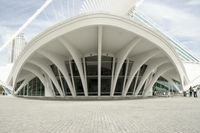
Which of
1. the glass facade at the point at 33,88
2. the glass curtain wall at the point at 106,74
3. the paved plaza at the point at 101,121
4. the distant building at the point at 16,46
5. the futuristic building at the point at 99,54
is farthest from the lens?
the distant building at the point at 16,46

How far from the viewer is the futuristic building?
82.9 ft

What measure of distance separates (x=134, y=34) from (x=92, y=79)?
8.99 meters

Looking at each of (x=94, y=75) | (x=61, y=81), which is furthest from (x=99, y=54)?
(x=61, y=81)

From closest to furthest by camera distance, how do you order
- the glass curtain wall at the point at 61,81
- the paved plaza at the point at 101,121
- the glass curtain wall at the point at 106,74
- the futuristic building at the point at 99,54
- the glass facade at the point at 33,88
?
the paved plaza at the point at 101,121, the futuristic building at the point at 99,54, the glass curtain wall at the point at 106,74, the glass curtain wall at the point at 61,81, the glass facade at the point at 33,88

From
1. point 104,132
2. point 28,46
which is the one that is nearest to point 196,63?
point 28,46

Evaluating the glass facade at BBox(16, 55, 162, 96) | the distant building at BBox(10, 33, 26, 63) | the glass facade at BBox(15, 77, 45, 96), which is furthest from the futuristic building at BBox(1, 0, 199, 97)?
the distant building at BBox(10, 33, 26, 63)

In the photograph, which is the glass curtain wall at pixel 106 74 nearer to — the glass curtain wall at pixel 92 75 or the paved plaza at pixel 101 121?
the glass curtain wall at pixel 92 75

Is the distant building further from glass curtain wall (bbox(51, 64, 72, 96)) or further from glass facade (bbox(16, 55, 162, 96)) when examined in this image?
glass facade (bbox(16, 55, 162, 96))

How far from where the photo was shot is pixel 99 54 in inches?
1102

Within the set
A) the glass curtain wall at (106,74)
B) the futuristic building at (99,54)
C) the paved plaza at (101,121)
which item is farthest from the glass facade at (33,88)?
the paved plaza at (101,121)

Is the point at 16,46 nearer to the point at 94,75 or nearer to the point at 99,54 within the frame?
the point at 94,75

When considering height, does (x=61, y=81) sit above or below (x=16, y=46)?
below

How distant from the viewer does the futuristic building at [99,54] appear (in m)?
25.3

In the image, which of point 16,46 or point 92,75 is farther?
point 16,46
